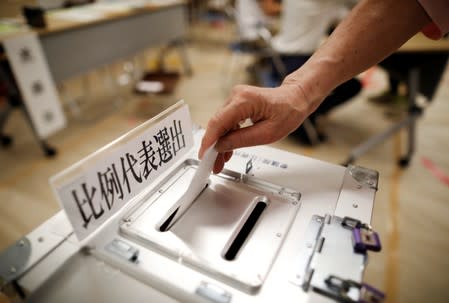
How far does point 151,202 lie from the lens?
1.70 feet

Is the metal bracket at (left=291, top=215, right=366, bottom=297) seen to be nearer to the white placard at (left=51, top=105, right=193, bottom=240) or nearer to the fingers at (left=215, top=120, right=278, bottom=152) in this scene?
the fingers at (left=215, top=120, right=278, bottom=152)

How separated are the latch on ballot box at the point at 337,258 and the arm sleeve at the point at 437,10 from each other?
0.40 metres

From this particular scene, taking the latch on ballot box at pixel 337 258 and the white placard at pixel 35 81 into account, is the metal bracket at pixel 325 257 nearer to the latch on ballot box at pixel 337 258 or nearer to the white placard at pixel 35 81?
the latch on ballot box at pixel 337 258

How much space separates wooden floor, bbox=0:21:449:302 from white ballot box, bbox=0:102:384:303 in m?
0.40

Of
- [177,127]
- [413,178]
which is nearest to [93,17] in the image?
[177,127]

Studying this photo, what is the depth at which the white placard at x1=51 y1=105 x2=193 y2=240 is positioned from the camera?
0.36 m

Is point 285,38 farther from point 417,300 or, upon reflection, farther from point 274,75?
point 417,300

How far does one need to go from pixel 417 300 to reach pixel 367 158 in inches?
39.4

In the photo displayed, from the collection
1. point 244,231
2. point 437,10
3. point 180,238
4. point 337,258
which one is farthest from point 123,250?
point 437,10

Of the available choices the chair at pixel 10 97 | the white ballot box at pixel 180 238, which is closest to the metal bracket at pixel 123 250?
the white ballot box at pixel 180 238

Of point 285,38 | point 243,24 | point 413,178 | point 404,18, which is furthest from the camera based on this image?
point 243,24

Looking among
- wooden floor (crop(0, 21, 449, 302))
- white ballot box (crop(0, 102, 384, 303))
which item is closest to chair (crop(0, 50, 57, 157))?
wooden floor (crop(0, 21, 449, 302))

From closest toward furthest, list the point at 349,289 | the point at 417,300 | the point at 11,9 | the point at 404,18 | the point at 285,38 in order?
the point at 349,289 → the point at 404,18 → the point at 417,300 → the point at 285,38 → the point at 11,9

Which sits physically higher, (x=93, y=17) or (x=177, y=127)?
(x=93, y=17)
